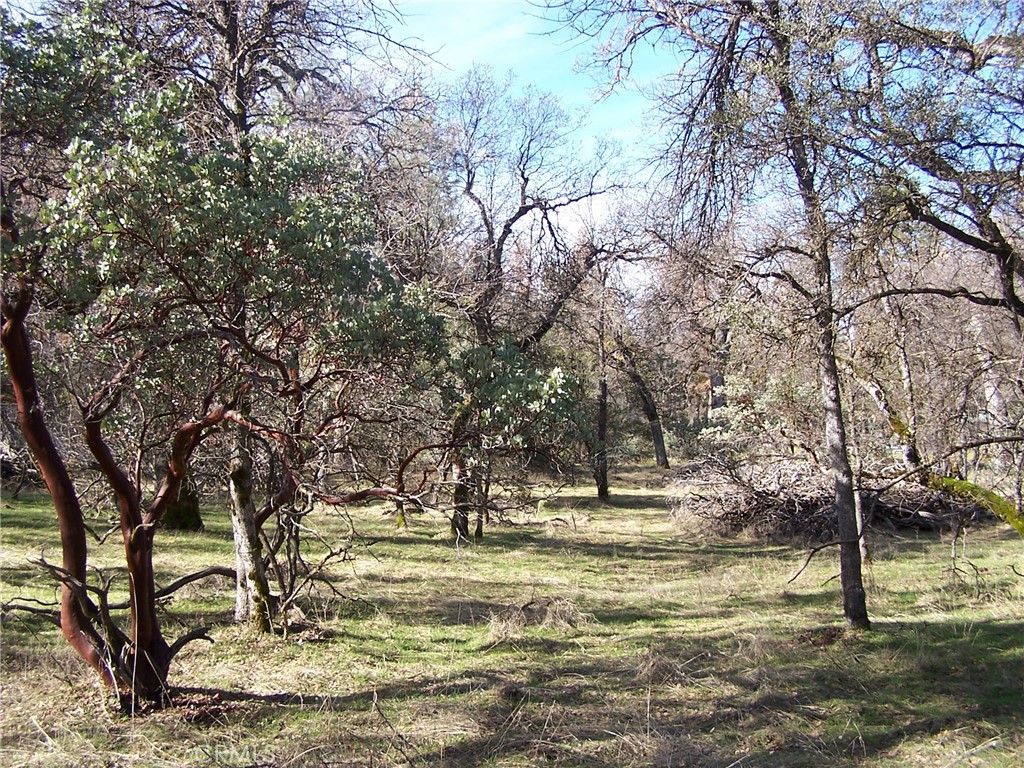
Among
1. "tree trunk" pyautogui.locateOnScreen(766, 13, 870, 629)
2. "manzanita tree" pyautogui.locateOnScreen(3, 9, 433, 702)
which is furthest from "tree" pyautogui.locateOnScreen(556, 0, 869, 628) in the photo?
"manzanita tree" pyautogui.locateOnScreen(3, 9, 433, 702)

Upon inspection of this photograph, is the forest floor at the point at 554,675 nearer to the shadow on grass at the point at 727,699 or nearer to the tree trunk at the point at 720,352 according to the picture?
the shadow on grass at the point at 727,699

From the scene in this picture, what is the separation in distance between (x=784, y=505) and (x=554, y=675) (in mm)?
10596

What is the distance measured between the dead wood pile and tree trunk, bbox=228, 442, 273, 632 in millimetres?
10734

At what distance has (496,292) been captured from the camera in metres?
15.5

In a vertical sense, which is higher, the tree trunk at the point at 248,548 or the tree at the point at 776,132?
the tree at the point at 776,132

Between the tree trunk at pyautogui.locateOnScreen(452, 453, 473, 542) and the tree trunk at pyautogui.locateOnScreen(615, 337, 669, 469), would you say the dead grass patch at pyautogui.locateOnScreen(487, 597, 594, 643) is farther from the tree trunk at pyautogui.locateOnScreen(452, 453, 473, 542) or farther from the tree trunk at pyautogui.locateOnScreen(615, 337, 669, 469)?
the tree trunk at pyautogui.locateOnScreen(615, 337, 669, 469)

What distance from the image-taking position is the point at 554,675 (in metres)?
7.68

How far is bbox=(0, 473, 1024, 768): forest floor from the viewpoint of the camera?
5562mm

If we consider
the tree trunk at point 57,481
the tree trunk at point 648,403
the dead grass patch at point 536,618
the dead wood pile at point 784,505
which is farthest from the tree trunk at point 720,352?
the tree trunk at point 57,481

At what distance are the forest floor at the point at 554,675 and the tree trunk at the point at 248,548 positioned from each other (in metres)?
0.26

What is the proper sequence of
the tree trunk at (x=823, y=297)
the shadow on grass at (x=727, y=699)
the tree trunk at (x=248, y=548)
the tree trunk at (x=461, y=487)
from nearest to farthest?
A: the tree trunk at (x=461, y=487), the shadow on grass at (x=727, y=699), the tree trunk at (x=823, y=297), the tree trunk at (x=248, y=548)

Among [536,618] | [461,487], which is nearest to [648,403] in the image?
[536,618]

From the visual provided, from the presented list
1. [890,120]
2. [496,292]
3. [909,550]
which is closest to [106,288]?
[890,120]

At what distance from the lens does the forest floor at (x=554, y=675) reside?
556cm
